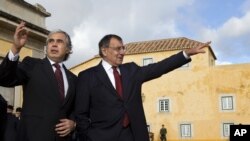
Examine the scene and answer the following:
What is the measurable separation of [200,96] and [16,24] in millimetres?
23040

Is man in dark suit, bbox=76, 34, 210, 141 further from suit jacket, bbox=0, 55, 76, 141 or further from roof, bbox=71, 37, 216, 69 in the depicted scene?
roof, bbox=71, 37, 216, 69

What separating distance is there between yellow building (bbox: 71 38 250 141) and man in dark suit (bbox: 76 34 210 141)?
1205 inches

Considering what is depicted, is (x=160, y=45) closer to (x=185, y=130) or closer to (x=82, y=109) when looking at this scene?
(x=185, y=130)

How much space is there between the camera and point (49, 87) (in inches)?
145

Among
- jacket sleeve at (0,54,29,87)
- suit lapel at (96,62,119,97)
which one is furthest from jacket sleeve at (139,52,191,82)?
jacket sleeve at (0,54,29,87)

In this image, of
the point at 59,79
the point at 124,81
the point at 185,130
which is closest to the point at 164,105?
the point at 185,130

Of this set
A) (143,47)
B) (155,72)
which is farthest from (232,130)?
(143,47)

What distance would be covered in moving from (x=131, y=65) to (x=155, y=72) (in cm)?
26

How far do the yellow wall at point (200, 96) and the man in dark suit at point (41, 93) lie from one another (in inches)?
1225

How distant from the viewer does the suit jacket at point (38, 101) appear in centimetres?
356

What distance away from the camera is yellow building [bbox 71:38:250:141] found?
111ft

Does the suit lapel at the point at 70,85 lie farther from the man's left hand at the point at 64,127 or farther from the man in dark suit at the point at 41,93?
the man's left hand at the point at 64,127

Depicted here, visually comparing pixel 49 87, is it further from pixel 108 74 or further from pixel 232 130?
pixel 232 130

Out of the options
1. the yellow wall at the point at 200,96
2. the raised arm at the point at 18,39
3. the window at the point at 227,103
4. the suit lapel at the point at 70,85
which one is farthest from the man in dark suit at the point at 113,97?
the window at the point at 227,103
